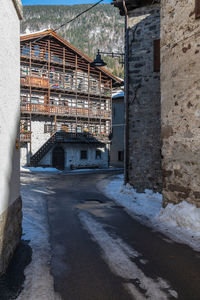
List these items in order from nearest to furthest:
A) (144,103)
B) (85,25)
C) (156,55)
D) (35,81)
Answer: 1. (156,55)
2. (144,103)
3. (35,81)
4. (85,25)

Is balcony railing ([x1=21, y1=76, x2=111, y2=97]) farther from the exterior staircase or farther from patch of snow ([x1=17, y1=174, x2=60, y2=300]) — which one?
patch of snow ([x1=17, y1=174, x2=60, y2=300])

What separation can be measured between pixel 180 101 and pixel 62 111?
22104 mm

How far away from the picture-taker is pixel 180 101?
6605 millimetres

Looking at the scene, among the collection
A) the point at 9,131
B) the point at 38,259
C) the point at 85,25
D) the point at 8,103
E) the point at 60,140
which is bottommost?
the point at 38,259

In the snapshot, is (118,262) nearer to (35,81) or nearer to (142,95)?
(142,95)

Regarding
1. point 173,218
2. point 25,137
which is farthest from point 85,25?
point 173,218

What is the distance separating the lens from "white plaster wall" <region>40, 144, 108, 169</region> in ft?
88.8

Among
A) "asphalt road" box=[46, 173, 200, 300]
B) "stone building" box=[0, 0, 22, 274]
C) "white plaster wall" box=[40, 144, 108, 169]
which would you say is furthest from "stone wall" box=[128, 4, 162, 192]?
"white plaster wall" box=[40, 144, 108, 169]

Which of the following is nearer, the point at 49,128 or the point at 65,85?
the point at 49,128

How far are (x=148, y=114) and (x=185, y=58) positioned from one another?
4710 millimetres

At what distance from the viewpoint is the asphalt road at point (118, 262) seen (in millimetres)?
3271

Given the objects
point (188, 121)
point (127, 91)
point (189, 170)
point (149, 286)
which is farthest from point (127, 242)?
point (127, 91)

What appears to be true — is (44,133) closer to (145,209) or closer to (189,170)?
(145,209)

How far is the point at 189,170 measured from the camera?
6.26 m
